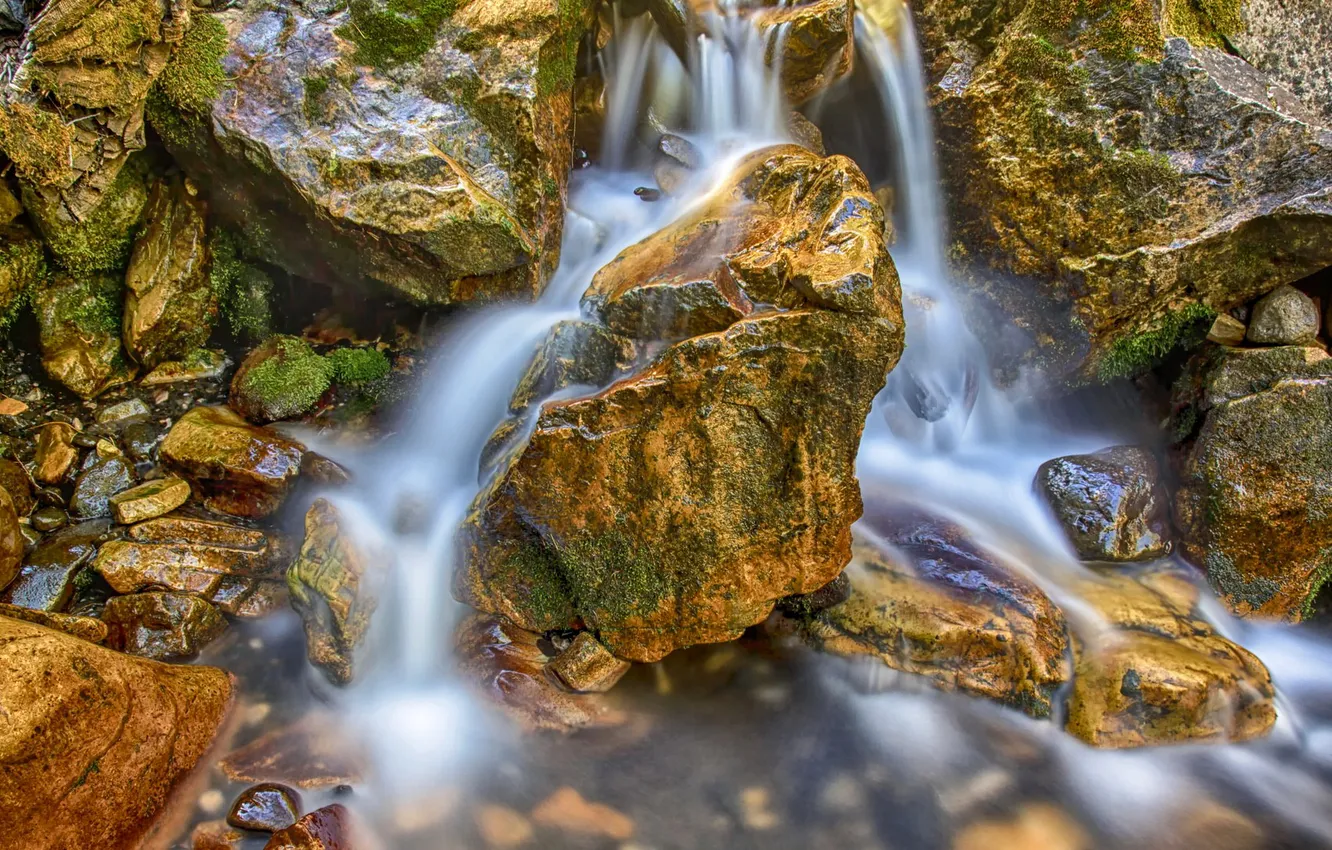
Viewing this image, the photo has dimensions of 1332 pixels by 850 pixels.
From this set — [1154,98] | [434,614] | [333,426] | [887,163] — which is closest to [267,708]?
[434,614]

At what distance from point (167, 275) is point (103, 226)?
0.44 metres

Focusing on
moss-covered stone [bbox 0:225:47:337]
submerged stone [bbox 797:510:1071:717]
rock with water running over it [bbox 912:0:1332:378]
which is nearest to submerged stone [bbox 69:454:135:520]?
moss-covered stone [bbox 0:225:47:337]

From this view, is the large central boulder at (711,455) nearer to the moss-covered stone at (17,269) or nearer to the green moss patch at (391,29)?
the green moss patch at (391,29)

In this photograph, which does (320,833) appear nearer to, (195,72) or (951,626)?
(951,626)

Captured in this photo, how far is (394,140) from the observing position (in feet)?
14.8

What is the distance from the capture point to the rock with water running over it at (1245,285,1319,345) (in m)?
4.55

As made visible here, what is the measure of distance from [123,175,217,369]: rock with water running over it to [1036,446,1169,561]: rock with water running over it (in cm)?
616

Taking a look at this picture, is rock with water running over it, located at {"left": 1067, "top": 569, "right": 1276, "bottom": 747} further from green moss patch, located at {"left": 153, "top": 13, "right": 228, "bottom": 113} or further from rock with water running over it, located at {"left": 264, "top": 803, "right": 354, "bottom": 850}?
green moss patch, located at {"left": 153, "top": 13, "right": 228, "bottom": 113}

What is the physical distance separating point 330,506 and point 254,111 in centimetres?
253

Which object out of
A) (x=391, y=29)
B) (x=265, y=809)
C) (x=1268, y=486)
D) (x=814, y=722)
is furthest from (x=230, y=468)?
(x=1268, y=486)

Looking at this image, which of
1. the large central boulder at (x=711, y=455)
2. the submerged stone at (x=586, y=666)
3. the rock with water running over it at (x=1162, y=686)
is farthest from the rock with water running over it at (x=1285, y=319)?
the submerged stone at (x=586, y=666)

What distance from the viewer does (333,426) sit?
5098mm

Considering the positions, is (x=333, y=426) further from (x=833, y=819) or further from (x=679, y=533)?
(x=833, y=819)

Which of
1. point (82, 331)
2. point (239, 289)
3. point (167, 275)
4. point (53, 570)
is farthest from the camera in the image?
point (239, 289)
